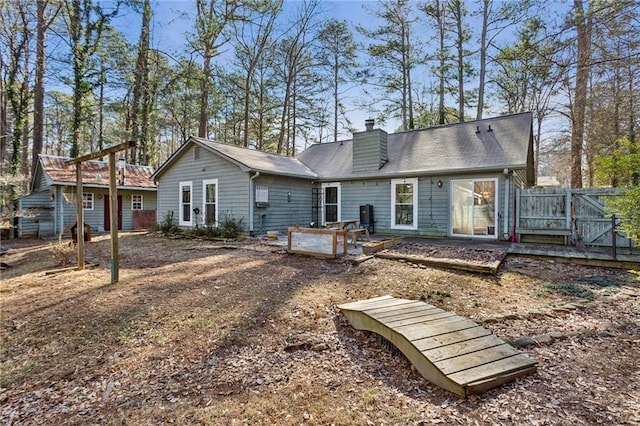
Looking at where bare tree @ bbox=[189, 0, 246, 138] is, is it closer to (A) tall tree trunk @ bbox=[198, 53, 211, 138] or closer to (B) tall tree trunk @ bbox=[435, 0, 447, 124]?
(A) tall tree trunk @ bbox=[198, 53, 211, 138]

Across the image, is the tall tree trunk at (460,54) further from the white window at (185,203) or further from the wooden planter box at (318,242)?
the white window at (185,203)

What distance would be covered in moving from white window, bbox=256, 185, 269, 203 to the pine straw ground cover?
5.08 metres

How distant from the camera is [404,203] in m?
11.1

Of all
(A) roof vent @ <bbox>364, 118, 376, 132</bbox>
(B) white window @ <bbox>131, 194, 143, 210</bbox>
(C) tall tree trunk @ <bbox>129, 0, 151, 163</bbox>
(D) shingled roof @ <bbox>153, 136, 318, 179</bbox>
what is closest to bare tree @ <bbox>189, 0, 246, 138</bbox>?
(C) tall tree trunk @ <bbox>129, 0, 151, 163</bbox>

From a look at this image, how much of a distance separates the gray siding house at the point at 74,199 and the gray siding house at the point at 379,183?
11.0 feet

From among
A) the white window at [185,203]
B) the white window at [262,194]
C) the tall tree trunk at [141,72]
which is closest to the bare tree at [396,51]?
the white window at [262,194]

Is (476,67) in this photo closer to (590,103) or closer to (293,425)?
(590,103)

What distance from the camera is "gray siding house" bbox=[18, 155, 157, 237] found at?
13.6 meters

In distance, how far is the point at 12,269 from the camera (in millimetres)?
7242

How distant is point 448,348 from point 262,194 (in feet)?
29.7

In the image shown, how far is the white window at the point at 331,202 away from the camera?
498 inches

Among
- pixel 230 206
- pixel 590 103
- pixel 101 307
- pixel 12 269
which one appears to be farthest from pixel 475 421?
pixel 590 103

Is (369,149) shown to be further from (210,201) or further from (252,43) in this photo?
(252,43)

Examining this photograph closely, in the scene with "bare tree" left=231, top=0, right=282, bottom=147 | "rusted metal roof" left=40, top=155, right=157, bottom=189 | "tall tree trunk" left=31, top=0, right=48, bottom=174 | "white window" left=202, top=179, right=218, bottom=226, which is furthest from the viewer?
"bare tree" left=231, top=0, right=282, bottom=147
